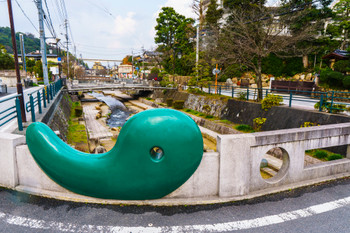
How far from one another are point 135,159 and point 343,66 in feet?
85.4

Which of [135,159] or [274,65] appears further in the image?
[274,65]

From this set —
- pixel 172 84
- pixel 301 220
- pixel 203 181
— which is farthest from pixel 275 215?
pixel 172 84

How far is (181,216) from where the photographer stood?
12.3 ft

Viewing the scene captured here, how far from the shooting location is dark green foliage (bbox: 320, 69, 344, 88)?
2116 cm

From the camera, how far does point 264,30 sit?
55.8 feet

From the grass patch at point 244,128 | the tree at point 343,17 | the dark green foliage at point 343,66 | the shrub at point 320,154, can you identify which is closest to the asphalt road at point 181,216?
the shrub at point 320,154

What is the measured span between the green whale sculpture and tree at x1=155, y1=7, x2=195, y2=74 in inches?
1435

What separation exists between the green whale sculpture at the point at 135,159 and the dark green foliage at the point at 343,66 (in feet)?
81.6

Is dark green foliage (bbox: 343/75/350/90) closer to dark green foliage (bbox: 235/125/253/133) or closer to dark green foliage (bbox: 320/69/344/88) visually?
dark green foliage (bbox: 320/69/344/88)

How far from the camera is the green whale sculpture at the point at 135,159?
375 centimetres

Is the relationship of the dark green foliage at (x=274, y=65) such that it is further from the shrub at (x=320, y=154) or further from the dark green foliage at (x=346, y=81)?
the shrub at (x=320, y=154)

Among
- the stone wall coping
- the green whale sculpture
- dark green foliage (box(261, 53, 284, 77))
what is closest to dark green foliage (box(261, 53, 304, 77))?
dark green foliage (box(261, 53, 284, 77))

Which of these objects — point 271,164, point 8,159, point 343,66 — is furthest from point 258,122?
point 8,159

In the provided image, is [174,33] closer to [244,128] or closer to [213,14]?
[213,14]
